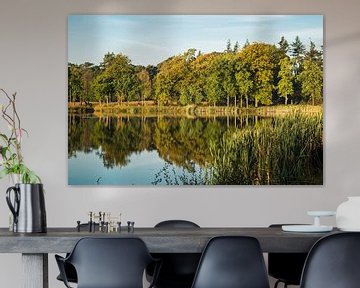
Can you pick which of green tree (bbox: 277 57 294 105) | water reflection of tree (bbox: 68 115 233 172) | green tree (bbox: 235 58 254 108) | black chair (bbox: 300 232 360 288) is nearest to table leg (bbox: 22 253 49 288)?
black chair (bbox: 300 232 360 288)

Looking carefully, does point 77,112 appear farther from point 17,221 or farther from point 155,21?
point 17,221

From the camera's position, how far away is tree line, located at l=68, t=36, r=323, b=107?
645 centimetres

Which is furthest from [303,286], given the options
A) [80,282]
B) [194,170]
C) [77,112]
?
[77,112]

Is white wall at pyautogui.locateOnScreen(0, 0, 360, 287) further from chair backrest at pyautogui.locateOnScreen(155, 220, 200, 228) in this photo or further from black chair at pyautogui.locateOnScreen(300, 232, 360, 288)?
black chair at pyautogui.locateOnScreen(300, 232, 360, 288)

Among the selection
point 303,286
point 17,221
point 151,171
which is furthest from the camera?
point 151,171

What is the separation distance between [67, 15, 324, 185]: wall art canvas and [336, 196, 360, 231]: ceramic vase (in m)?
2.03

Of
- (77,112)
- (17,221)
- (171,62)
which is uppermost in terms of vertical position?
(171,62)

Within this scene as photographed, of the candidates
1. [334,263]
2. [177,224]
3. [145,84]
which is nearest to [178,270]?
[177,224]

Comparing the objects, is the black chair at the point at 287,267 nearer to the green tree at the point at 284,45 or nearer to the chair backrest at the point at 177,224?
the chair backrest at the point at 177,224

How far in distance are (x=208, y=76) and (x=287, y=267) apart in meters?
1.88

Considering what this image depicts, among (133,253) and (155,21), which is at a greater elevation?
(155,21)

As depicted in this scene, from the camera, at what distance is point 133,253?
400cm

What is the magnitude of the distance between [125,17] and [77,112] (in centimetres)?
83

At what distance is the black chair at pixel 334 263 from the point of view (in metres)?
3.92
